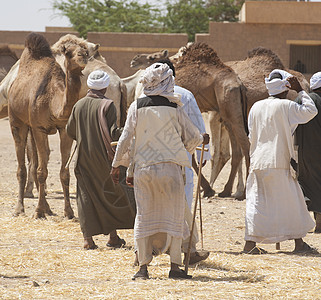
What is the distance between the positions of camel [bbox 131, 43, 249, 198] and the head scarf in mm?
5420

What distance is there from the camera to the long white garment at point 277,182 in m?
6.68

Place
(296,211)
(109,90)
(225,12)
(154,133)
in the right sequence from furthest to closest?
(225,12), (109,90), (296,211), (154,133)

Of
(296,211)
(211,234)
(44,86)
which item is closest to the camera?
(296,211)

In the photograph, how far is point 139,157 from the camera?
5.50m

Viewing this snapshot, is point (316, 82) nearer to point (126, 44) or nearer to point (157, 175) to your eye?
point (157, 175)

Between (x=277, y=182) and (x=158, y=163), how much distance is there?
168cm

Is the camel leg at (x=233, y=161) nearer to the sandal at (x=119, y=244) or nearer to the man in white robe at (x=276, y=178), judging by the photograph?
the sandal at (x=119, y=244)

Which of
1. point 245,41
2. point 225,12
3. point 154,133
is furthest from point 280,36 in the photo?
point 154,133

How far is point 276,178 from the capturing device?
6.69 metres

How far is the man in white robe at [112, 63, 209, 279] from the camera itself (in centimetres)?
546

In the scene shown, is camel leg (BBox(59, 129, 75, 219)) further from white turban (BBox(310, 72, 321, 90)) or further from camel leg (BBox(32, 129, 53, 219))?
white turban (BBox(310, 72, 321, 90))

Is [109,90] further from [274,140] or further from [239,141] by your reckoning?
[274,140]

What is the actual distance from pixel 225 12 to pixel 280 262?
1019 inches

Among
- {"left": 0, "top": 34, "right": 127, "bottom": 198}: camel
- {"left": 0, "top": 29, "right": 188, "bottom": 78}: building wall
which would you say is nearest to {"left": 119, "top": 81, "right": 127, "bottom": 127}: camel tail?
{"left": 0, "top": 34, "right": 127, "bottom": 198}: camel
